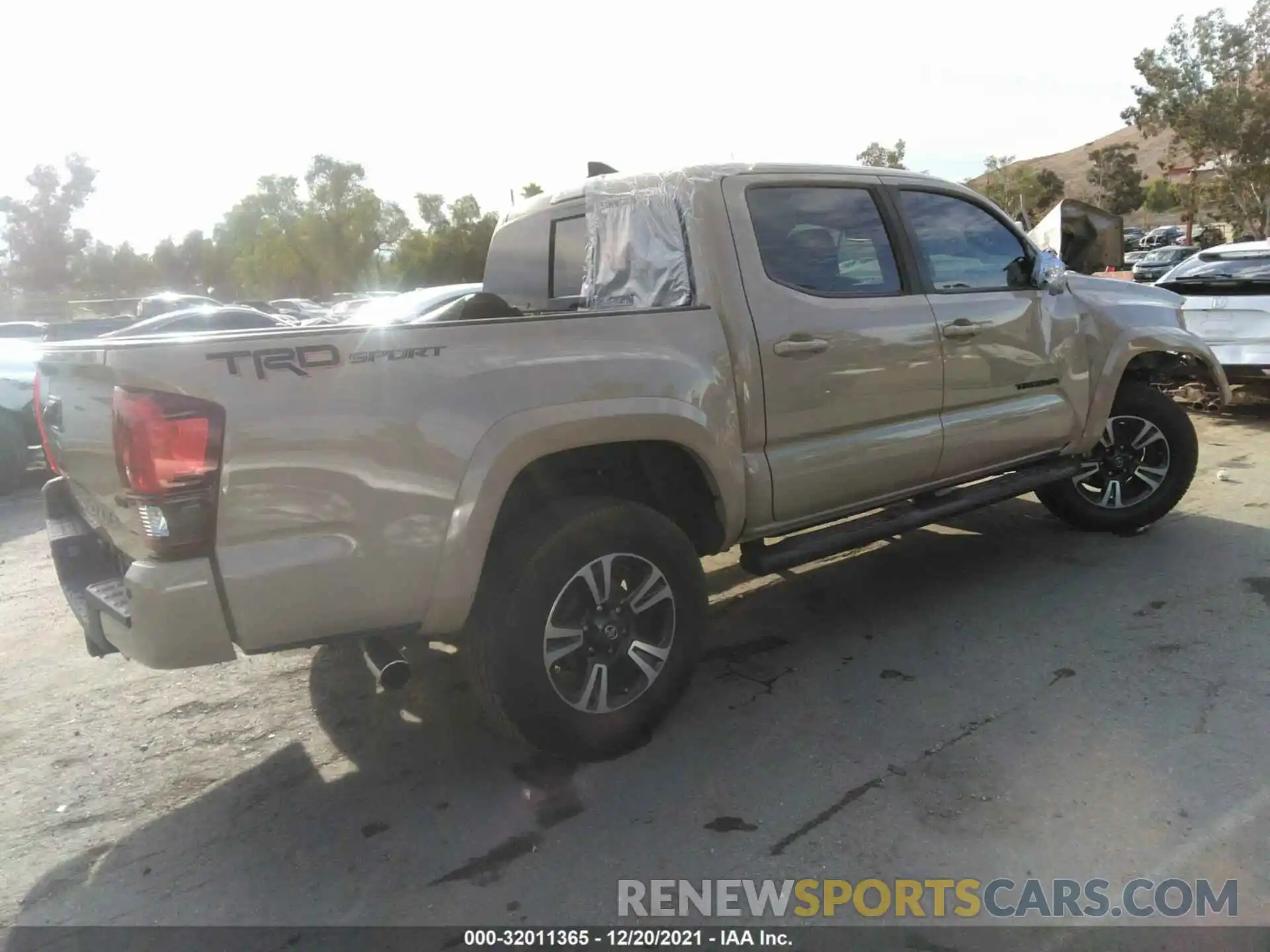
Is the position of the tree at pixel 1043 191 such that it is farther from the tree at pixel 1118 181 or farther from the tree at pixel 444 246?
the tree at pixel 444 246

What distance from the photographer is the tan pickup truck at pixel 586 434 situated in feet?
8.27

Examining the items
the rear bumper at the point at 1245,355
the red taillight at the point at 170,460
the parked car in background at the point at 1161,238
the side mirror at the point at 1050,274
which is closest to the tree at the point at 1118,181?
the parked car in background at the point at 1161,238

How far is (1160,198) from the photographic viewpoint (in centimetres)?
6806

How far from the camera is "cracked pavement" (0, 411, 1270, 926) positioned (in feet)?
8.63

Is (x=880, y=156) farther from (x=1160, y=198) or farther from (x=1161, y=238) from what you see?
(x=1160, y=198)

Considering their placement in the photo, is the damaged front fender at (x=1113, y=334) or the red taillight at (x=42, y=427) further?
the damaged front fender at (x=1113, y=334)

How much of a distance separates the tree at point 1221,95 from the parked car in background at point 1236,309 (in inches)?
955

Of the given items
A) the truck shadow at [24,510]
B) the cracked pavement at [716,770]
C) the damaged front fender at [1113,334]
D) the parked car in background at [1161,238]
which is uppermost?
the parked car in background at [1161,238]

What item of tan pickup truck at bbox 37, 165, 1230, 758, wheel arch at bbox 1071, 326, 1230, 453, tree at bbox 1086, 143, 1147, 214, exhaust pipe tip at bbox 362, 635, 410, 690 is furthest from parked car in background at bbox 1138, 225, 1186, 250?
A: exhaust pipe tip at bbox 362, 635, 410, 690

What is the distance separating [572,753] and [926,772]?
45.4 inches

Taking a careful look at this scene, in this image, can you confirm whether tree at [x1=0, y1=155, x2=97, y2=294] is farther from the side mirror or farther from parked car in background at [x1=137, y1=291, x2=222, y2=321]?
the side mirror

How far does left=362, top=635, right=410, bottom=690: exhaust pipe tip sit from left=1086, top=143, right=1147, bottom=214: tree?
247 feet

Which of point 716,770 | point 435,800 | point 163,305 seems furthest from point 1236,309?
point 163,305

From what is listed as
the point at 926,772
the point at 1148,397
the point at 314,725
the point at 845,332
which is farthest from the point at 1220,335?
the point at 314,725
